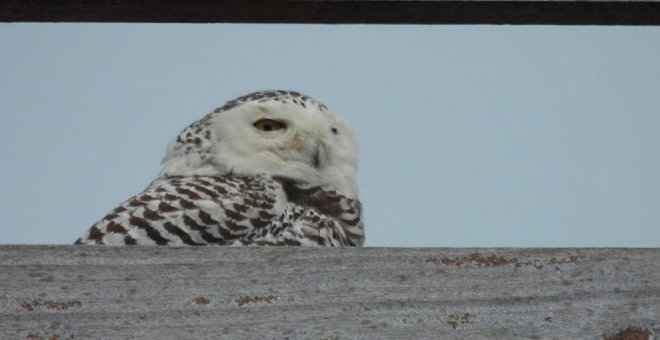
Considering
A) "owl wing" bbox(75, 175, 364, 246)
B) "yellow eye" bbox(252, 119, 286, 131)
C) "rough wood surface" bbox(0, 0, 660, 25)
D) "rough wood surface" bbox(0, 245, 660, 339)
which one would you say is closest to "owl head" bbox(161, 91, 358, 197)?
"yellow eye" bbox(252, 119, 286, 131)

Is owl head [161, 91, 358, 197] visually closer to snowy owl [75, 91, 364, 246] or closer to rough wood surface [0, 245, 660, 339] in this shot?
snowy owl [75, 91, 364, 246]

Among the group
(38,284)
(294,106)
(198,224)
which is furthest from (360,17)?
(294,106)

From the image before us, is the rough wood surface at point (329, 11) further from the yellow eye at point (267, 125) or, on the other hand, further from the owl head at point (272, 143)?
the yellow eye at point (267, 125)

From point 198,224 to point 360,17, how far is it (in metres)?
1.41

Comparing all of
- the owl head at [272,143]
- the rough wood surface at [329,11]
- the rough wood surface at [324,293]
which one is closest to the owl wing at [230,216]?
the owl head at [272,143]

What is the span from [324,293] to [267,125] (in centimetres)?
294

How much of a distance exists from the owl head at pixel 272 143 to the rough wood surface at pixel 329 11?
1959mm

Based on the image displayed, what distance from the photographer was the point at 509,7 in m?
1.80

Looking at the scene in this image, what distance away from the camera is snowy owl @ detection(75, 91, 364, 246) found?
3080 mm

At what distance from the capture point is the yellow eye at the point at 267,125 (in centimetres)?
403

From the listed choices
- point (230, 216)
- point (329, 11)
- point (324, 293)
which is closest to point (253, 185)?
point (230, 216)

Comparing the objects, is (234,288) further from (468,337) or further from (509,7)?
(509,7)

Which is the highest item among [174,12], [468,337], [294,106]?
[294,106]

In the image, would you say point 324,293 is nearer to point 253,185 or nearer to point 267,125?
point 253,185
